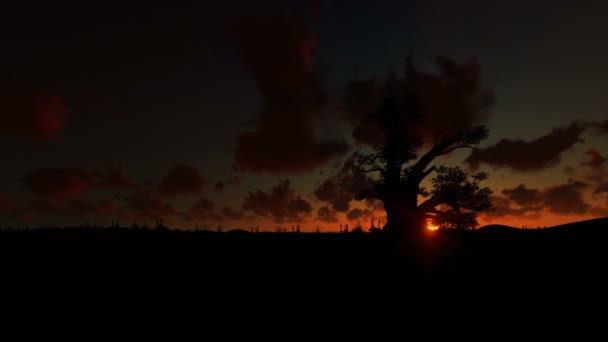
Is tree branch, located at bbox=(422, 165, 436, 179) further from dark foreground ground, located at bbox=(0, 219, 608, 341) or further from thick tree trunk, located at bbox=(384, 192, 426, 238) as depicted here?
dark foreground ground, located at bbox=(0, 219, 608, 341)

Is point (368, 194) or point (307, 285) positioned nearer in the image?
point (307, 285)

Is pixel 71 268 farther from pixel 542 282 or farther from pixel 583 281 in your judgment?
pixel 583 281

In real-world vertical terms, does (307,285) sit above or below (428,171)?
below

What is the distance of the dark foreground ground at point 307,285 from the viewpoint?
30.0 feet

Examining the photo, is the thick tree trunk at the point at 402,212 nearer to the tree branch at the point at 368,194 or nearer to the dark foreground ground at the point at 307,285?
the tree branch at the point at 368,194

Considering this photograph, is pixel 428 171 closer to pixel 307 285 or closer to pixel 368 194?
pixel 368 194

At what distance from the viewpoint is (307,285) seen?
11227 millimetres

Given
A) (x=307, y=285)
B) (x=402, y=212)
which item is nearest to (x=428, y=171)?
(x=402, y=212)

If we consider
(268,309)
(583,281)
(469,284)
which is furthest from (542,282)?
(268,309)

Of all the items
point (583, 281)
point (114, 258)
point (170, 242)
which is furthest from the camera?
point (170, 242)

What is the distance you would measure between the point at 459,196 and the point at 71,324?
2674cm

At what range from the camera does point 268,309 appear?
33.0 ft

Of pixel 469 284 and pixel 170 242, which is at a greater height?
pixel 170 242

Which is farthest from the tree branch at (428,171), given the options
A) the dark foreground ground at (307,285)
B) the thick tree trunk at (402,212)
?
the dark foreground ground at (307,285)
